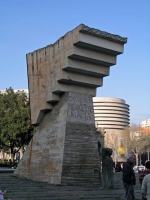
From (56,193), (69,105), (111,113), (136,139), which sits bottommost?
(56,193)

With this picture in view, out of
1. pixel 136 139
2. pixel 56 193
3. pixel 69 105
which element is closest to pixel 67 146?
pixel 69 105

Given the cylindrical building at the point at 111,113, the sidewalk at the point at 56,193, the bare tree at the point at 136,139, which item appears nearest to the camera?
the sidewalk at the point at 56,193

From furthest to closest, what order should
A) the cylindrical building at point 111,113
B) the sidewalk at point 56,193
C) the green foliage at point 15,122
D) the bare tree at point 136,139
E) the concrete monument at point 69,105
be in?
1. the cylindrical building at point 111,113
2. the bare tree at point 136,139
3. the green foliage at point 15,122
4. the concrete monument at point 69,105
5. the sidewalk at point 56,193

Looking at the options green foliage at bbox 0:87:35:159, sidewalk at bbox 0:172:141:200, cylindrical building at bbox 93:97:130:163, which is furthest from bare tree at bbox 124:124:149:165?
sidewalk at bbox 0:172:141:200

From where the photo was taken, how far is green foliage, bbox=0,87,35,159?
29.2 m

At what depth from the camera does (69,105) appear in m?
15.3

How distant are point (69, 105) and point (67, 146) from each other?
2023 mm

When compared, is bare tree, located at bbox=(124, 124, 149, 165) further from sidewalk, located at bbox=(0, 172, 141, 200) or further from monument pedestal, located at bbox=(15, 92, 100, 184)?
sidewalk, located at bbox=(0, 172, 141, 200)

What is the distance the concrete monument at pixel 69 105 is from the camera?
14453mm

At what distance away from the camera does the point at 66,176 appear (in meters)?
14.2

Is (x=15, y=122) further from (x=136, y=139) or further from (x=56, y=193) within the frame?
(x=136, y=139)

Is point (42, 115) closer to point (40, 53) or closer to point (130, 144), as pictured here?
point (40, 53)

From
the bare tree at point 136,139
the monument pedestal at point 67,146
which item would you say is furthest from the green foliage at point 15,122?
the bare tree at point 136,139

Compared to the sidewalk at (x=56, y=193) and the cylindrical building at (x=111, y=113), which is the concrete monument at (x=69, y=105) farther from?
the cylindrical building at (x=111, y=113)
